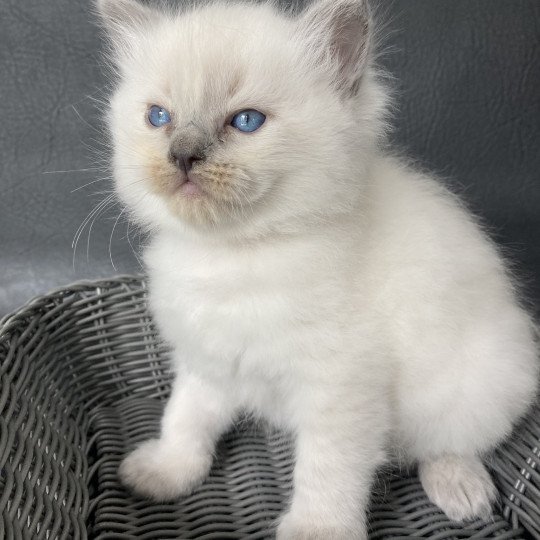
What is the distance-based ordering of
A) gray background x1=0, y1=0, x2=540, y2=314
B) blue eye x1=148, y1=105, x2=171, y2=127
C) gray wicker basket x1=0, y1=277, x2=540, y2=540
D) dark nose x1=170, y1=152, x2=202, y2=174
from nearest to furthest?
1. dark nose x1=170, y1=152, x2=202, y2=174
2. blue eye x1=148, y1=105, x2=171, y2=127
3. gray wicker basket x1=0, y1=277, x2=540, y2=540
4. gray background x1=0, y1=0, x2=540, y2=314

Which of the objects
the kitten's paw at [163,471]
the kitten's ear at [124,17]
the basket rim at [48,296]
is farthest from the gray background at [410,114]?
the kitten's paw at [163,471]

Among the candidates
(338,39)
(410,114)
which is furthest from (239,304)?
(410,114)

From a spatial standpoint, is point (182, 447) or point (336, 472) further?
point (182, 447)

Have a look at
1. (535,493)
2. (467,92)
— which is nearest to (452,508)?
(535,493)

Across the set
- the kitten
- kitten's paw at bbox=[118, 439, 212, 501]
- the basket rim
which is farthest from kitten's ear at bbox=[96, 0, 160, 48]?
kitten's paw at bbox=[118, 439, 212, 501]

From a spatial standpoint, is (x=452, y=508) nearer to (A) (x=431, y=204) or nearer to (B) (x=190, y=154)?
(A) (x=431, y=204)

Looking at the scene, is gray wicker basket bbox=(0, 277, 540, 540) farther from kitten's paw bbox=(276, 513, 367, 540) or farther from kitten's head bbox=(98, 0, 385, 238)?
kitten's head bbox=(98, 0, 385, 238)

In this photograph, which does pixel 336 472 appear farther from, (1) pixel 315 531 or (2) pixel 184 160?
(2) pixel 184 160
